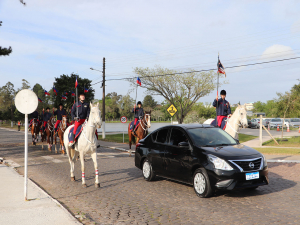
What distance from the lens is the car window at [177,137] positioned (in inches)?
334

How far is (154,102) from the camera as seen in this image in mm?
137750

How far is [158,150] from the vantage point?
9.12 m

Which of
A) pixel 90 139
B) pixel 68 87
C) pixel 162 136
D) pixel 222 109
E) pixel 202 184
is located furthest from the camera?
pixel 68 87

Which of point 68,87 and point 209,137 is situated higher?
point 68,87

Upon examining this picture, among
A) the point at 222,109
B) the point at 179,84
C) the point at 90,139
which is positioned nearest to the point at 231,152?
the point at 90,139

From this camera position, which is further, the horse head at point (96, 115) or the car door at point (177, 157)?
the horse head at point (96, 115)

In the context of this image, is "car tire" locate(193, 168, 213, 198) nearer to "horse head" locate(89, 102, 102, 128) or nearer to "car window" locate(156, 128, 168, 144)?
"car window" locate(156, 128, 168, 144)

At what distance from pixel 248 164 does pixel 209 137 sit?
153 centimetres

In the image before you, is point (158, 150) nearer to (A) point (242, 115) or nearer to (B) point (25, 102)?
(B) point (25, 102)

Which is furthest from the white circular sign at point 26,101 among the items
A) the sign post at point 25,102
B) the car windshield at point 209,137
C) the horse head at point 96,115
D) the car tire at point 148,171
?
the car windshield at point 209,137

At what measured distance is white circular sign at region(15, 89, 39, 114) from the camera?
7086 mm

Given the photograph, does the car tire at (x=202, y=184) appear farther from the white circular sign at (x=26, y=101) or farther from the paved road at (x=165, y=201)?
the white circular sign at (x=26, y=101)

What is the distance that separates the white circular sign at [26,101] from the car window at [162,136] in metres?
3.94

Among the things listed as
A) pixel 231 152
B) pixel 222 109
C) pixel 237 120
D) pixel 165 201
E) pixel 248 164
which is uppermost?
pixel 222 109
